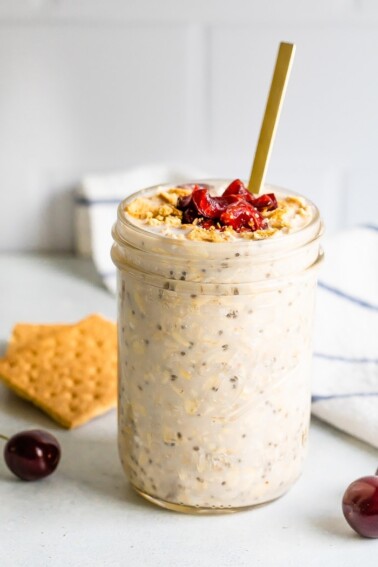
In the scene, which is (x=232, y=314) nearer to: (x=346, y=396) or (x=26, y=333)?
(x=346, y=396)

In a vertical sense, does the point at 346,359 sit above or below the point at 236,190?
→ below

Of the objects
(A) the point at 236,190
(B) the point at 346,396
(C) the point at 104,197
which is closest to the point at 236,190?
(A) the point at 236,190

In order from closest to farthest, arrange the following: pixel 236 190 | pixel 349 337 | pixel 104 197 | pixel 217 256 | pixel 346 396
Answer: pixel 217 256, pixel 236 190, pixel 346 396, pixel 349 337, pixel 104 197

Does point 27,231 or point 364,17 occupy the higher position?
point 364,17

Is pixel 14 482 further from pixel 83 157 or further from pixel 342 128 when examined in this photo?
pixel 342 128

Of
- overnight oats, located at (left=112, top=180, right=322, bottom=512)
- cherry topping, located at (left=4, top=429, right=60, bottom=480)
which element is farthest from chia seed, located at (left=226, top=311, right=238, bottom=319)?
cherry topping, located at (left=4, top=429, right=60, bottom=480)

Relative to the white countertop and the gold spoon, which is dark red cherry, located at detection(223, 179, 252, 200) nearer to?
the gold spoon

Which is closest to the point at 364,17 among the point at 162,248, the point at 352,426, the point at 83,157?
the point at 83,157
